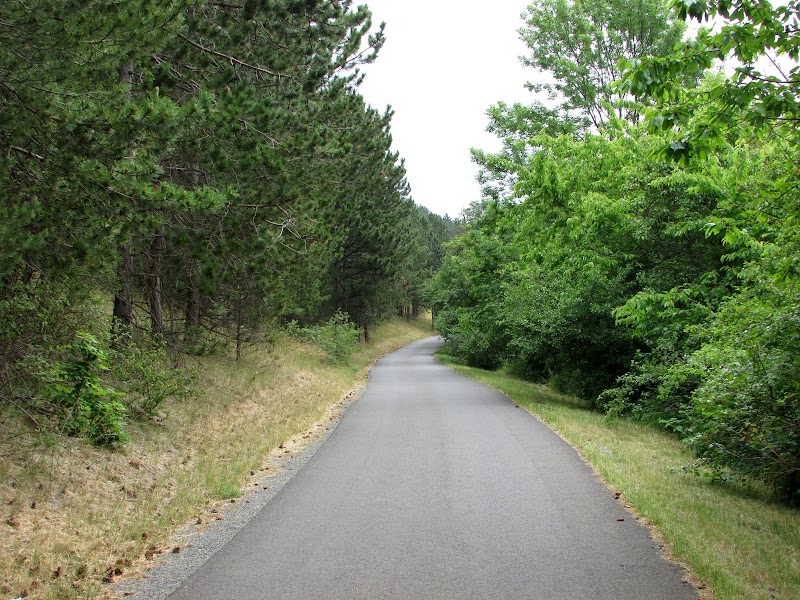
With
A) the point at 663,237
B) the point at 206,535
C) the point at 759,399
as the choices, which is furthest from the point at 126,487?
the point at 663,237

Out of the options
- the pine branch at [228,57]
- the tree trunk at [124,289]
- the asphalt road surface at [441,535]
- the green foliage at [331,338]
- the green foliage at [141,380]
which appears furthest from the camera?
the green foliage at [331,338]

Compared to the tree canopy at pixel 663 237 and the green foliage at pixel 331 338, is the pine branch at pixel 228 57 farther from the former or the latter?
the green foliage at pixel 331 338

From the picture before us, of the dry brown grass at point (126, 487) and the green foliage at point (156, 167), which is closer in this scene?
the dry brown grass at point (126, 487)

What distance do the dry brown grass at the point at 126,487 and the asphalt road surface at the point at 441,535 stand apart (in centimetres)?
81

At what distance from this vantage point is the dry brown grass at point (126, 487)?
483 centimetres

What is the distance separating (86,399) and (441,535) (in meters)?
4.86

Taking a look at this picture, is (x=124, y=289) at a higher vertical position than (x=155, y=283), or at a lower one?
lower

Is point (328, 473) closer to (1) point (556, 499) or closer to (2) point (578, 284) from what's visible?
(1) point (556, 499)

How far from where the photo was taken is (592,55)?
27812 mm

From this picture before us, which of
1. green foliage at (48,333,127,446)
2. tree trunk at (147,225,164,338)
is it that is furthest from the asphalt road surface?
tree trunk at (147,225,164,338)

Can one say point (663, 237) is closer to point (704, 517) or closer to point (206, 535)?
point (704, 517)

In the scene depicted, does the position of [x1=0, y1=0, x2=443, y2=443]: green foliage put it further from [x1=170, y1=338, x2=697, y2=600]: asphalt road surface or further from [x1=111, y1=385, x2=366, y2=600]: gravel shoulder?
[x1=170, y1=338, x2=697, y2=600]: asphalt road surface

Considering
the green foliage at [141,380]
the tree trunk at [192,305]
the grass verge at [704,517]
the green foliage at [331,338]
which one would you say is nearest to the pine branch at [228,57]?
the tree trunk at [192,305]

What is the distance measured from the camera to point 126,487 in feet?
22.7
